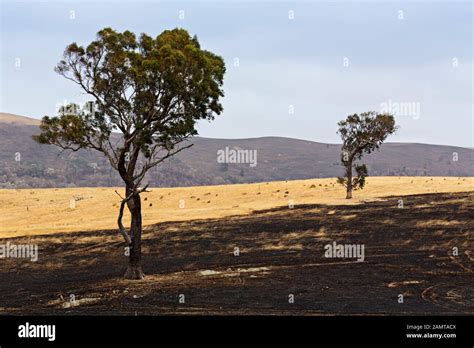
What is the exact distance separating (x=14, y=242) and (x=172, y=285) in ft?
86.9

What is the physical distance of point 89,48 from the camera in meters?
25.6

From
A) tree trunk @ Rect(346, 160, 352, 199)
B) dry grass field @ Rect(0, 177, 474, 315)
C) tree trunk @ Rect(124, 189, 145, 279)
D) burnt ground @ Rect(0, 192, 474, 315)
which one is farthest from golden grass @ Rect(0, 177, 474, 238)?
tree trunk @ Rect(124, 189, 145, 279)

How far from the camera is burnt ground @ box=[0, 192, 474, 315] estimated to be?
68.4 feet

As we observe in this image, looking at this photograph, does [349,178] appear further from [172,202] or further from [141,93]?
[141,93]

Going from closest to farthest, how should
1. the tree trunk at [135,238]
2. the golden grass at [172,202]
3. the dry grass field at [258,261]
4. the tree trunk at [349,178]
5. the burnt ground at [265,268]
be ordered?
the burnt ground at [265,268], the dry grass field at [258,261], the tree trunk at [135,238], the golden grass at [172,202], the tree trunk at [349,178]

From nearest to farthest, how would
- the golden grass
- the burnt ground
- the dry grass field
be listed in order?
the burnt ground, the dry grass field, the golden grass

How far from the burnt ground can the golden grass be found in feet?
26.2

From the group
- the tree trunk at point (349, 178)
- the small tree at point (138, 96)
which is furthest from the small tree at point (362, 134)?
the small tree at point (138, 96)

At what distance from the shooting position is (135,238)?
Answer: 2683 centimetres

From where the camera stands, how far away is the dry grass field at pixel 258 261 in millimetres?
21078

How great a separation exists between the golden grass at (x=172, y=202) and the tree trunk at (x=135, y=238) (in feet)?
80.5

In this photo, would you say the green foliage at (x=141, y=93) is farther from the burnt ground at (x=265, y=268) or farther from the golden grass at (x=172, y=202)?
the golden grass at (x=172, y=202)

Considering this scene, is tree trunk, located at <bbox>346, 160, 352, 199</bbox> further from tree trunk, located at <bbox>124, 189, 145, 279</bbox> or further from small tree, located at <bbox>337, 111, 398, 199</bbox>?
tree trunk, located at <bbox>124, 189, 145, 279</bbox>

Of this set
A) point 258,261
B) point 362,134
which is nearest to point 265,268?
point 258,261
